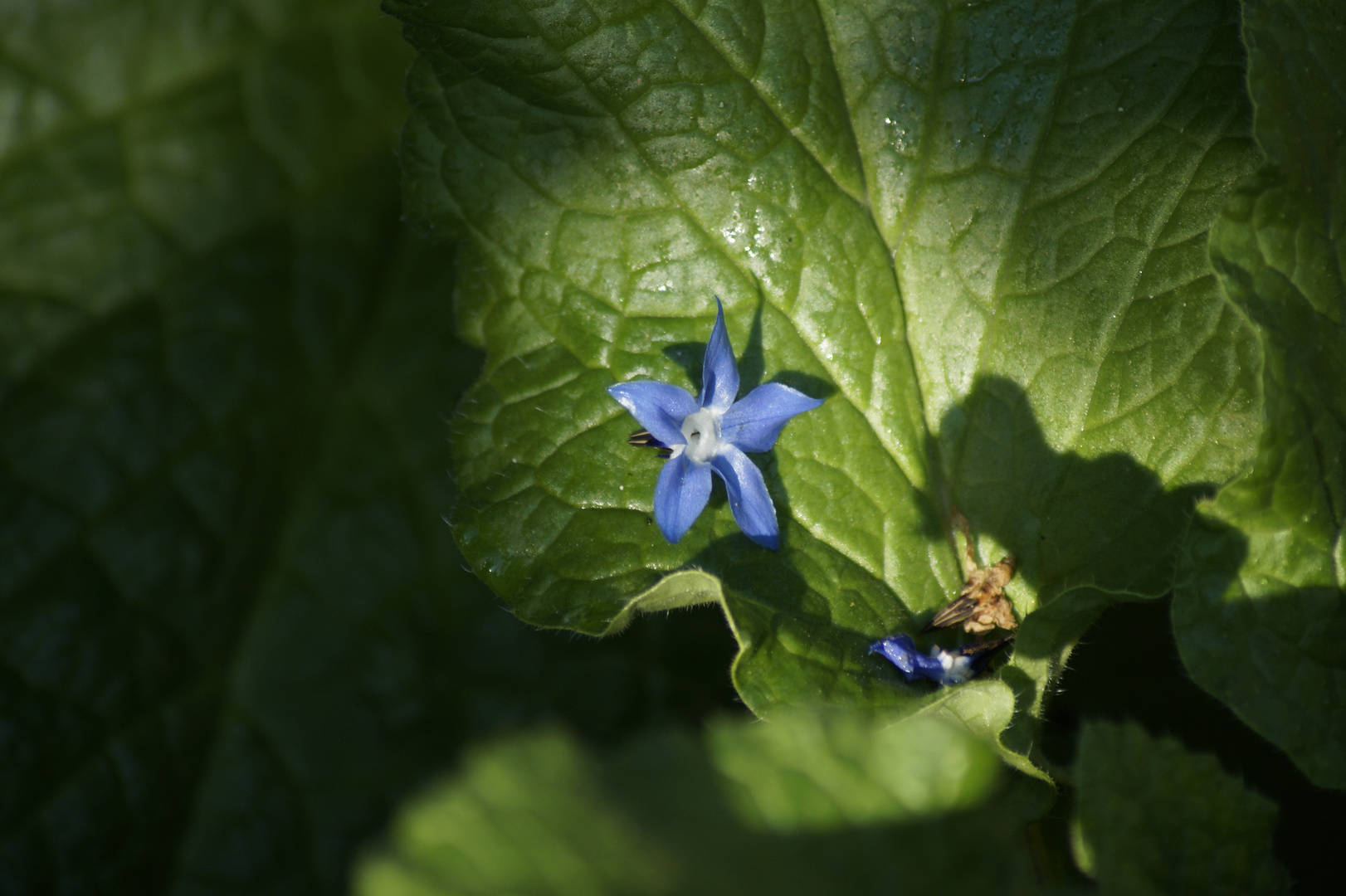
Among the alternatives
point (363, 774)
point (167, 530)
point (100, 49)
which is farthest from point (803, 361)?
point (100, 49)

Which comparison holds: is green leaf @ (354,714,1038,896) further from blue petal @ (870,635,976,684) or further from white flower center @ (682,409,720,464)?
white flower center @ (682,409,720,464)

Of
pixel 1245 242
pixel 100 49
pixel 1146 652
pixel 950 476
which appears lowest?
pixel 1146 652

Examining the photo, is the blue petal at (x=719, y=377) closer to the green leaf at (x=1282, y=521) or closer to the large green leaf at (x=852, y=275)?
the large green leaf at (x=852, y=275)

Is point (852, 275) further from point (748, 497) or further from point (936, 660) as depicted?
point (936, 660)

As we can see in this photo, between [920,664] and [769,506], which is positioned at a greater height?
[769,506]

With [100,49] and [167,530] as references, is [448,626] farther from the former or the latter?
[100,49]

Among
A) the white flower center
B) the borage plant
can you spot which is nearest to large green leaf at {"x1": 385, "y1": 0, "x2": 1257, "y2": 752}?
the borage plant

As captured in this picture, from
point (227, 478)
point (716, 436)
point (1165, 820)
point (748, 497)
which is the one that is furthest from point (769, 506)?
point (227, 478)
